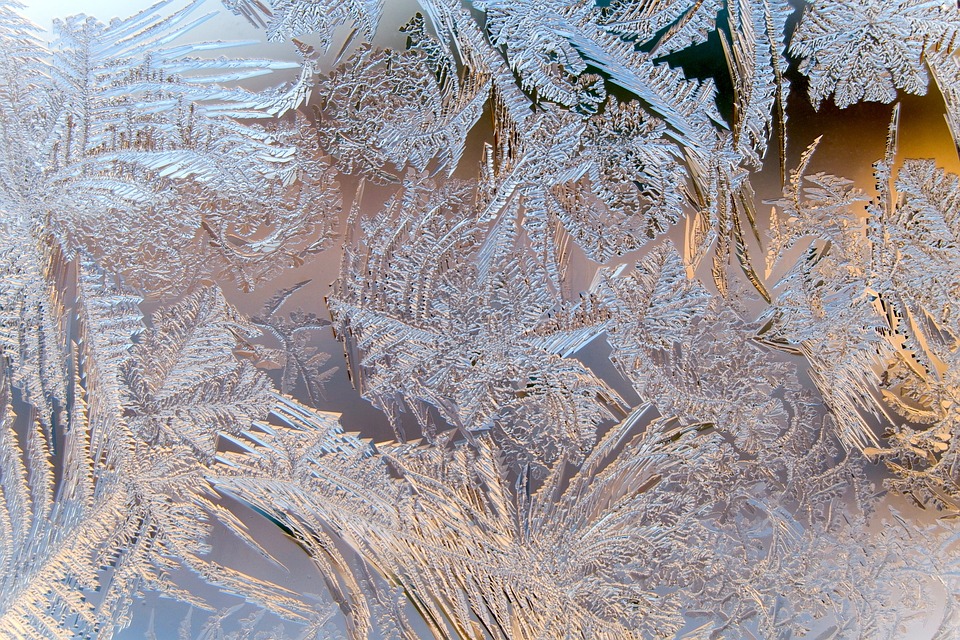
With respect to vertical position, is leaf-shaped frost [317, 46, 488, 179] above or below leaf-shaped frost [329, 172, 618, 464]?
above

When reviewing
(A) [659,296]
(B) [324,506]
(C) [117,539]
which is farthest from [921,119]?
(C) [117,539]

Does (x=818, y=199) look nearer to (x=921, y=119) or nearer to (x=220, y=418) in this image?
(x=921, y=119)

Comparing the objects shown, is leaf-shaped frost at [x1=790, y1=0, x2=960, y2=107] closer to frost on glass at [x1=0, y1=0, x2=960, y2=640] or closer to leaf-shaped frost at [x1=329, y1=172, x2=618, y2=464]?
frost on glass at [x1=0, y1=0, x2=960, y2=640]

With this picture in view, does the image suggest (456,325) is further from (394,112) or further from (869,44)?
(869,44)

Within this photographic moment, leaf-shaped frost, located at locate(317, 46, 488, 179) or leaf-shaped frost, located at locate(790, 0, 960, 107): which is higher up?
leaf-shaped frost, located at locate(317, 46, 488, 179)

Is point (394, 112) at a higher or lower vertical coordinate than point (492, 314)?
higher

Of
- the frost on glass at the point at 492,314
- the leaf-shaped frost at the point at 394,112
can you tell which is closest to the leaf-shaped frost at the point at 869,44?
the frost on glass at the point at 492,314

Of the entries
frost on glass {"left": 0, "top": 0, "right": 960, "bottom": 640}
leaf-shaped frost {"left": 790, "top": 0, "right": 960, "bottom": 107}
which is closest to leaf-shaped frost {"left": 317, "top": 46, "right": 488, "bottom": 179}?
frost on glass {"left": 0, "top": 0, "right": 960, "bottom": 640}

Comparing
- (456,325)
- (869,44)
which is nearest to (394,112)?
(456,325)
